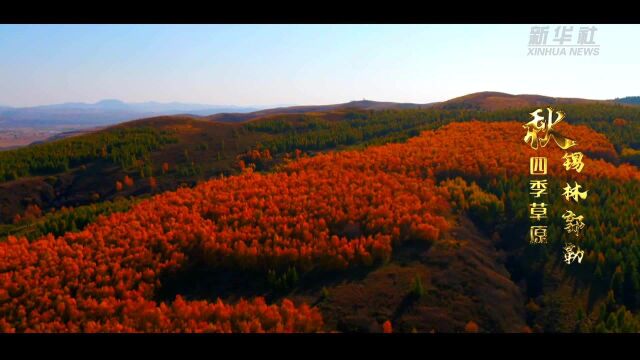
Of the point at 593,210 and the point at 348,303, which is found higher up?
the point at 593,210

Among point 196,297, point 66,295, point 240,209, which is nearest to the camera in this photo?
point 66,295

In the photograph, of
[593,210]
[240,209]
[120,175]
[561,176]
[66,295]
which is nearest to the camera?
[66,295]

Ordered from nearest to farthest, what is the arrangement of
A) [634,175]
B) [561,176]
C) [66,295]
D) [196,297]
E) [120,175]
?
[66,295] → [196,297] → [561,176] → [634,175] → [120,175]

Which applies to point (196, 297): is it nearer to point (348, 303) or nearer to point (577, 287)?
point (348, 303)

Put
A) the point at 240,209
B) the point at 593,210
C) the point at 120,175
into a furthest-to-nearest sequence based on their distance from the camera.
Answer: the point at 120,175 < the point at 240,209 < the point at 593,210
